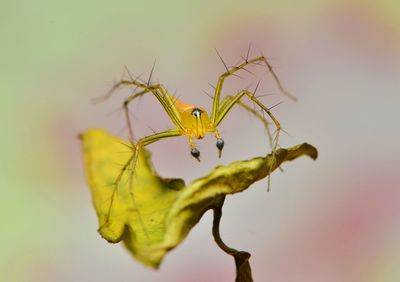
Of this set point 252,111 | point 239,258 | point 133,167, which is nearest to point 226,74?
point 252,111

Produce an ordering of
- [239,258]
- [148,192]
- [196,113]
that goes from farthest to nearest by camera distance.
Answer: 1. [196,113]
2. [148,192]
3. [239,258]

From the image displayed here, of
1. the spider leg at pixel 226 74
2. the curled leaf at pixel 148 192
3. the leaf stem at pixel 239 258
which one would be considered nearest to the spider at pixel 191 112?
the spider leg at pixel 226 74

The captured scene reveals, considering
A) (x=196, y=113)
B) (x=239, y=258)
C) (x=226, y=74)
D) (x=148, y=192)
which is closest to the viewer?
(x=239, y=258)

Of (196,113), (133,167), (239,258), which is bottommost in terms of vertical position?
(239,258)

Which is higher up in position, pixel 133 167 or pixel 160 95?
pixel 160 95

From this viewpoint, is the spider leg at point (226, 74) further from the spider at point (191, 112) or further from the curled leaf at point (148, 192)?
the curled leaf at point (148, 192)

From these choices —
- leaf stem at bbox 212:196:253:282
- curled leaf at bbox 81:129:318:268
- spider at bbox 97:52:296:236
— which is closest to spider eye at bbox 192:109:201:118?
spider at bbox 97:52:296:236

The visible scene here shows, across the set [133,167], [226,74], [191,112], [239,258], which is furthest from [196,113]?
[239,258]

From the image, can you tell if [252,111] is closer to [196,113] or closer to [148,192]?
[196,113]

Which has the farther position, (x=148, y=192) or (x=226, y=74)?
(x=226, y=74)
